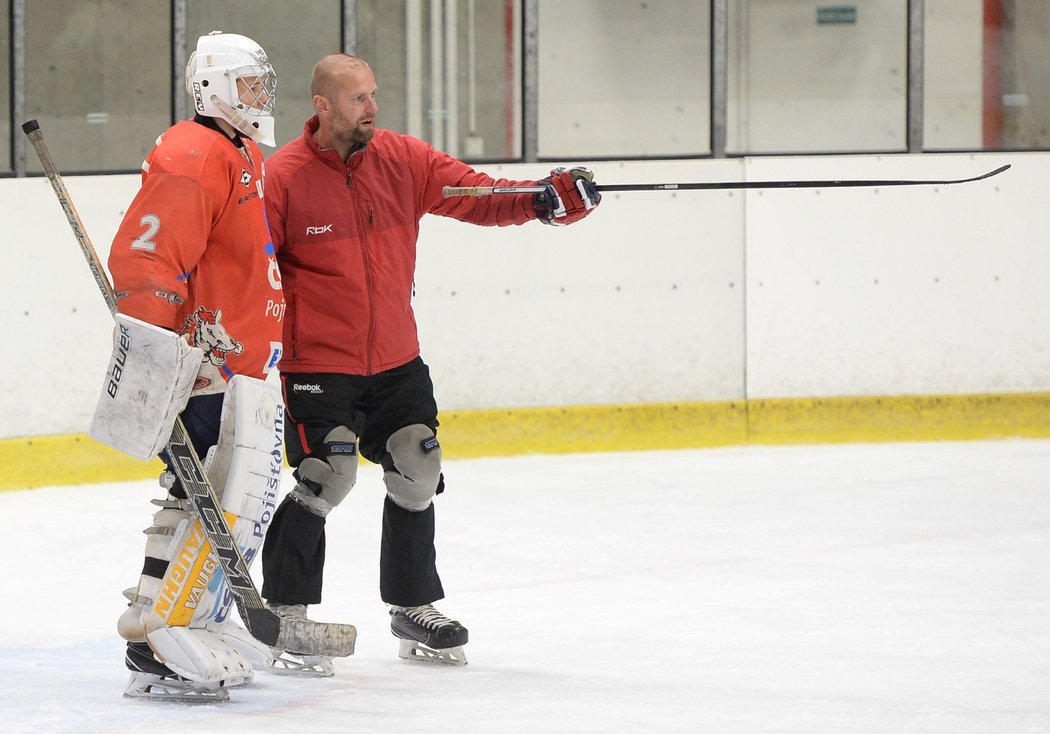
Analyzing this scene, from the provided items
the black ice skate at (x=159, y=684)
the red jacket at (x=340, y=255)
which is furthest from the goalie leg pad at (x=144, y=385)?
the red jacket at (x=340, y=255)

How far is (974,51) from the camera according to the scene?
737 cm

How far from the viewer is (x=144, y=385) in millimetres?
3090

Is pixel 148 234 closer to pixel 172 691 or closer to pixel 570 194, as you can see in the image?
pixel 172 691

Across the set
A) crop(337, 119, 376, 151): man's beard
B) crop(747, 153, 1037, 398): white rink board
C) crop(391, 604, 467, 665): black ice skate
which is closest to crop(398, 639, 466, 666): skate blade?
crop(391, 604, 467, 665): black ice skate

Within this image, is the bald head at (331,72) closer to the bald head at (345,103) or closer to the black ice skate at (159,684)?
the bald head at (345,103)

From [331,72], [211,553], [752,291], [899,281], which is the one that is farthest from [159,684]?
[899,281]

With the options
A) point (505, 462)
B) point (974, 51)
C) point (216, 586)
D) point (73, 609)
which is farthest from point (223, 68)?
point (974, 51)

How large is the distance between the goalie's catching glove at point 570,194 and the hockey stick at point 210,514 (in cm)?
94

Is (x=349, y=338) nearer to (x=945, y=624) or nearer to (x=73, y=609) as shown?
(x=73, y=609)

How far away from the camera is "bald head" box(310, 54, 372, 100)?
142 inches

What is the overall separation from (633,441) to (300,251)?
11.0ft

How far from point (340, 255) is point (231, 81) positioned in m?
0.49

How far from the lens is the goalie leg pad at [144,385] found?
10.1 ft

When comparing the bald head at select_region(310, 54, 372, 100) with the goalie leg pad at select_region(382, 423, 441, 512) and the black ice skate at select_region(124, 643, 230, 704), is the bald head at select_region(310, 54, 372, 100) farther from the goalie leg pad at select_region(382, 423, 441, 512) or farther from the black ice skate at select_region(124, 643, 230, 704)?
the black ice skate at select_region(124, 643, 230, 704)
